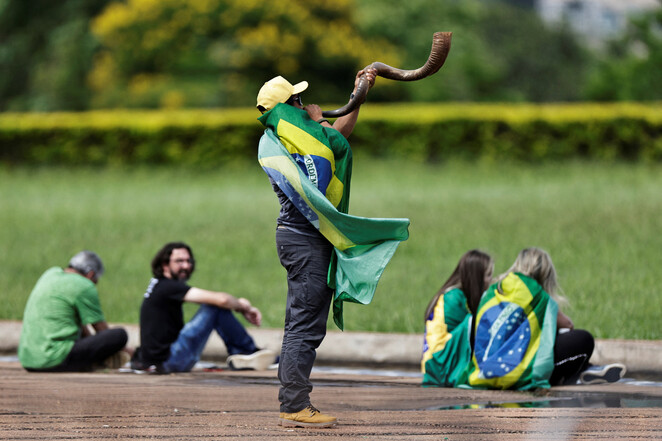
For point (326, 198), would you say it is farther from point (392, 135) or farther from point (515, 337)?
point (392, 135)

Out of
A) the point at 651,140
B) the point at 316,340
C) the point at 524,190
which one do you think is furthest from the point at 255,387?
the point at 651,140

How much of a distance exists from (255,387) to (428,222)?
8.00 meters

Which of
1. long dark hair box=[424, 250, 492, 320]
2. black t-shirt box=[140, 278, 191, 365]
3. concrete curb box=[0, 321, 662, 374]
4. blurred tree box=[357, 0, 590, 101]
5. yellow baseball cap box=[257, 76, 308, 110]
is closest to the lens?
yellow baseball cap box=[257, 76, 308, 110]

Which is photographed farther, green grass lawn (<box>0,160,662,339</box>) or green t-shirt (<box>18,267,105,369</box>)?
green grass lawn (<box>0,160,662,339</box>)

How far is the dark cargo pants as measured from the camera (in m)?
5.32

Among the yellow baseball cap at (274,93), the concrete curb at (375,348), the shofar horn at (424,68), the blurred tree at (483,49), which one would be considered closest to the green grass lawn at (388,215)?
the concrete curb at (375,348)

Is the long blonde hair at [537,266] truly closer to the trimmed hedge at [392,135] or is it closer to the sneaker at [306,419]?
the sneaker at [306,419]

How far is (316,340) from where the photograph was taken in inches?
211

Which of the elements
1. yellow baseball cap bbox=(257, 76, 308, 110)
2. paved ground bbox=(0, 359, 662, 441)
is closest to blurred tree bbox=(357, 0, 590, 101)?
paved ground bbox=(0, 359, 662, 441)

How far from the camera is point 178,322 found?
26.2 feet

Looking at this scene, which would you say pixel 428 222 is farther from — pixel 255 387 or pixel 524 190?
pixel 255 387

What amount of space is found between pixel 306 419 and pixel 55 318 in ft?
9.74

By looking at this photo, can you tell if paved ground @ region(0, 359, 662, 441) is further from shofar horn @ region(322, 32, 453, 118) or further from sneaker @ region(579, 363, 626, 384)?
shofar horn @ region(322, 32, 453, 118)

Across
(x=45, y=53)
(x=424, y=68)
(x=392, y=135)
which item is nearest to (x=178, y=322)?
(x=424, y=68)
